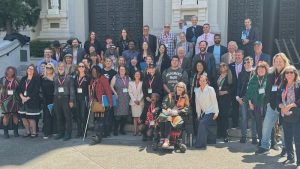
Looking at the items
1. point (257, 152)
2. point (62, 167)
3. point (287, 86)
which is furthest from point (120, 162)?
point (287, 86)

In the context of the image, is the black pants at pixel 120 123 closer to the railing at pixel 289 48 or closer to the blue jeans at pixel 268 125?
the blue jeans at pixel 268 125

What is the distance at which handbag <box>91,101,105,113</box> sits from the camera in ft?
28.4

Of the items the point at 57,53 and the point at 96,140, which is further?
the point at 57,53

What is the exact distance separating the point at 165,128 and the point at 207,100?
3.64 ft

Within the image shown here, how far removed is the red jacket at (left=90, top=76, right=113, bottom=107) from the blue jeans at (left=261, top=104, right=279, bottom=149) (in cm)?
354

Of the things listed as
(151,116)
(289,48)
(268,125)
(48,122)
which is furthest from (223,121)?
(289,48)

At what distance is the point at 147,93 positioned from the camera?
28.3 ft

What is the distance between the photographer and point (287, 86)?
6.46 m

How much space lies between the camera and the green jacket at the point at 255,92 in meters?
7.56

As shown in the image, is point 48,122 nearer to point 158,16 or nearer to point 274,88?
point 274,88

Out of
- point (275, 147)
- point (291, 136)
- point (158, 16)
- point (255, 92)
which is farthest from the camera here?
point (158, 16)

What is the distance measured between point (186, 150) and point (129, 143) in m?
1.41

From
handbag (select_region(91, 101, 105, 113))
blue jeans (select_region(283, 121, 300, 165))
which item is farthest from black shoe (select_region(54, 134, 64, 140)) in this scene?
blue jeans (select_region(283, 121, 300, 165))

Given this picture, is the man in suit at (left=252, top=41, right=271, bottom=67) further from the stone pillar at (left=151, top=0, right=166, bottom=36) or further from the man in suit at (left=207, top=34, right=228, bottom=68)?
the stone pillar at (left=151, top=0, right=166, bottom=36)
